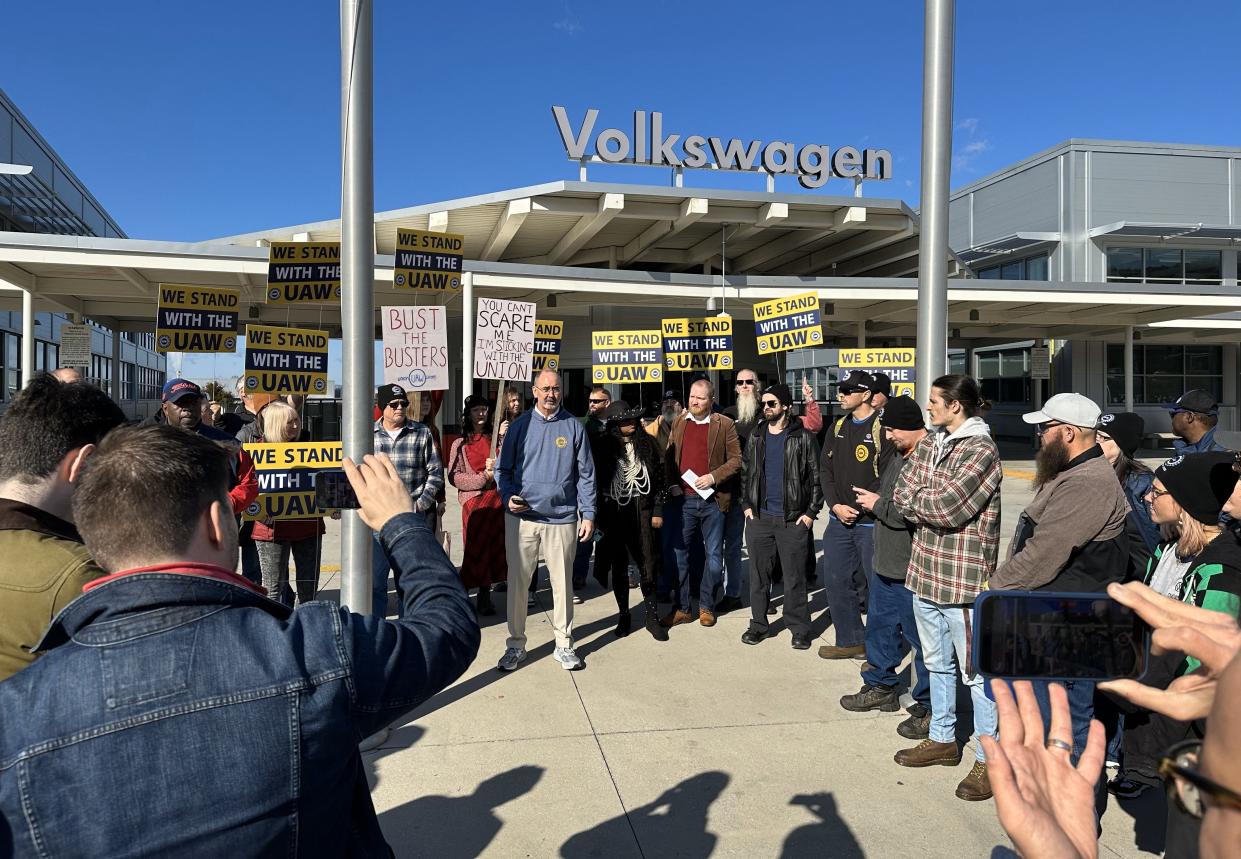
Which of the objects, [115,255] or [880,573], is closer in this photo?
[880,573]

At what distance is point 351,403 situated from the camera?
3939mm

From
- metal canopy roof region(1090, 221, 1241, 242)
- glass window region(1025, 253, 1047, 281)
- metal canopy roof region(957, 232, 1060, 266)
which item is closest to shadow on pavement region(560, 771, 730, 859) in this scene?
metal canopy roof region(957, 232, 1060, 266)

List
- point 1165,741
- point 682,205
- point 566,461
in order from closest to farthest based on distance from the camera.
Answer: point 1165,741 → point 566,461 → point 682,205

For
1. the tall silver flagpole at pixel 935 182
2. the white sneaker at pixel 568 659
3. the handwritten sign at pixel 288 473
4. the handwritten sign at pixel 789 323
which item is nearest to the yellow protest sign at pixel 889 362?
the handwritten sign at pixel 789 323

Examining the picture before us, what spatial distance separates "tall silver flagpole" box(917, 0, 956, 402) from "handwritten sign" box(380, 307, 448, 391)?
358 cm

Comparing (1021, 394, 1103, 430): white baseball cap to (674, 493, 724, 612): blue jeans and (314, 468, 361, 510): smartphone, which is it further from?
(674, 493, 724, 612): blue jeans

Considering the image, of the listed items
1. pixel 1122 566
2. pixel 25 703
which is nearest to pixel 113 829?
pixel 25 703

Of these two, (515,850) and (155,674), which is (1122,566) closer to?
(515,850)

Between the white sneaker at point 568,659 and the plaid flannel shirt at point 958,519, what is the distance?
2497 mm

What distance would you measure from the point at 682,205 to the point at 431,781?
1181 cm

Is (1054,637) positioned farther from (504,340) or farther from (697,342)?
(697,342)

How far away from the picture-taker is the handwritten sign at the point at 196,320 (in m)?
8.41

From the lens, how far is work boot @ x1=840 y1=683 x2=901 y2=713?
15.8ft

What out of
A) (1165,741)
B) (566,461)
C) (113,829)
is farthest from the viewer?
(566,461)
